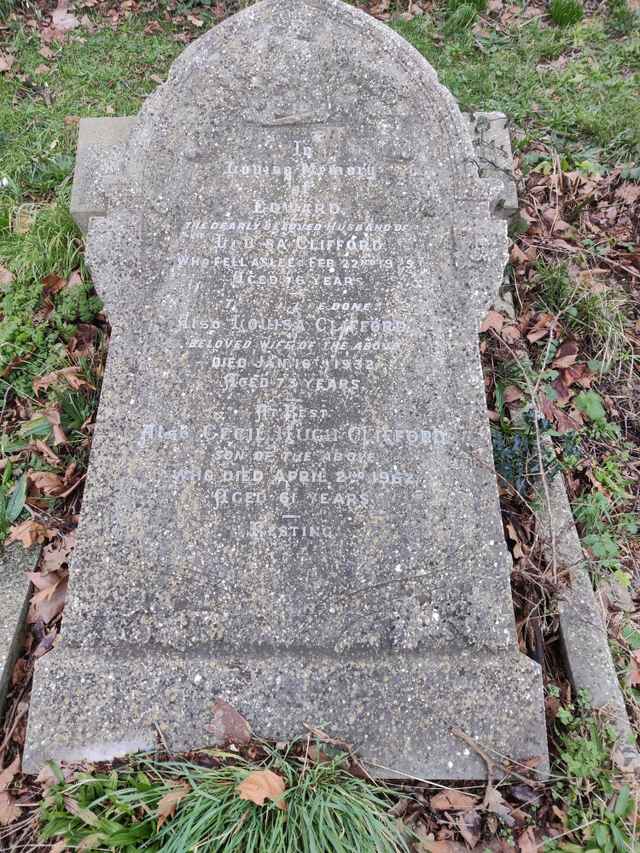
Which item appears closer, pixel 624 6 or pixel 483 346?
pixel 483 346

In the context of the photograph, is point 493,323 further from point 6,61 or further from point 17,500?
point 6,61

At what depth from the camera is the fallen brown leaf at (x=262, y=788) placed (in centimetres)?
186

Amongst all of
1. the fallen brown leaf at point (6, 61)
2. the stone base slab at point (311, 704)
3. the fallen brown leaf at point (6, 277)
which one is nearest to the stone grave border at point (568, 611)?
the stone base slab at point (311, 704)

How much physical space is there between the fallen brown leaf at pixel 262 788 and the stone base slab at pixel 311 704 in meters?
0.13

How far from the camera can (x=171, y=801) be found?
191cm

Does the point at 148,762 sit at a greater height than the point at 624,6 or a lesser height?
lesser

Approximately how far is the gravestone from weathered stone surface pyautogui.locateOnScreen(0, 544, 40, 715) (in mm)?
370

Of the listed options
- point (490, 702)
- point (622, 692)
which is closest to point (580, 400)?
point (622, 692)

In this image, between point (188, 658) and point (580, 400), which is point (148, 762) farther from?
point (580, 400)

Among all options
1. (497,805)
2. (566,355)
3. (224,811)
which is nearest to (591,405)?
(566,355)

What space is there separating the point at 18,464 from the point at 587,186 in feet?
12.2

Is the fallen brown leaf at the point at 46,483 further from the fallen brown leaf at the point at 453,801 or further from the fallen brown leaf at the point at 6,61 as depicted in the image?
the fallen brown leaf at the point at 6,61

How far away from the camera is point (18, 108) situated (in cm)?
412

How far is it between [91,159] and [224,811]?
327cm
